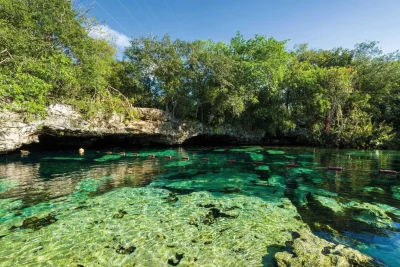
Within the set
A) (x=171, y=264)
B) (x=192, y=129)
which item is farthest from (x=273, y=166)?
(x=192, y=129)

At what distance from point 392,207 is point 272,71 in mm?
20279

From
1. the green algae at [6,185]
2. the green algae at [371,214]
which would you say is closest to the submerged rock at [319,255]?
the green algae at [371,214]

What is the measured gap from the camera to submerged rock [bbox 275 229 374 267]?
11.9ft

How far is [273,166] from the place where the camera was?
1356 cm

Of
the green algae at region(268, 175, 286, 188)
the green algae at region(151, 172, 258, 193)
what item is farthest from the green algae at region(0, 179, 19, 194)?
the green algae at region(268, 175, 286, 188)

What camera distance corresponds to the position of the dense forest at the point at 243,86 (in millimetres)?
18031

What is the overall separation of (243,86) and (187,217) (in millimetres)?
21038

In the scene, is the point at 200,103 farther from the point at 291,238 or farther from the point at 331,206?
the point at 291,238

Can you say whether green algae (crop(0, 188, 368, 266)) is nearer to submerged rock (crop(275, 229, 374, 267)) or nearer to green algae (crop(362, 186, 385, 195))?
submerged rock (crop(275, 229, 374, 267))

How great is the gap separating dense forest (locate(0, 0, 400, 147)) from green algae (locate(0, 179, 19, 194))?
26.3 feet

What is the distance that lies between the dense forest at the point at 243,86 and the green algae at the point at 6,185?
801 centimetres

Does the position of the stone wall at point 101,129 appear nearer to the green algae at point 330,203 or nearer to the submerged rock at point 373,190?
the green algae at point 330,203

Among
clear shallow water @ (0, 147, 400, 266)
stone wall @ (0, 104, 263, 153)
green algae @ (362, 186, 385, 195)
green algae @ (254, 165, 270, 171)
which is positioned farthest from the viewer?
stone wall @ (0, 104, 263, 153)

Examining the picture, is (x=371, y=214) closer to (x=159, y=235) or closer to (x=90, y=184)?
(x=159, y=235)
